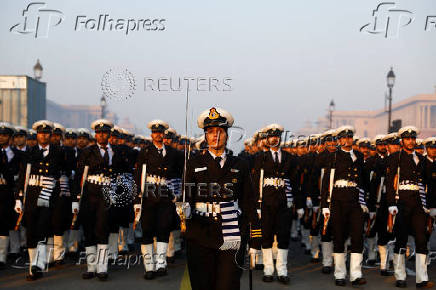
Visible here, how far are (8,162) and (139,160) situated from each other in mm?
2781

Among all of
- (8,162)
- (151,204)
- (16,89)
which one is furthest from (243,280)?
(16,89)

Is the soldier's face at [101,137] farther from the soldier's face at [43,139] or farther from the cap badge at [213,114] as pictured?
the cap badge at [213,114]

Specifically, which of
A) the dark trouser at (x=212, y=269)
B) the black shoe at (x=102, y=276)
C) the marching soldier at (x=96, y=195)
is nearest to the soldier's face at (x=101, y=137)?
the marching soldier at (x=96, y=195)

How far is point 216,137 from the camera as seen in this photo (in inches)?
230

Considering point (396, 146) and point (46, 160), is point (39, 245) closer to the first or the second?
point (46, 160)

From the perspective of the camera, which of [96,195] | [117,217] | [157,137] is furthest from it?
[117,217]

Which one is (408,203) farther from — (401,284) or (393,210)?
(401,284)

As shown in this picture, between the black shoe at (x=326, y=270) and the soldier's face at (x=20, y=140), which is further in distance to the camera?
the soldier's face at (x=20, y=140)

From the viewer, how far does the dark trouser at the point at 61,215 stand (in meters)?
10.7

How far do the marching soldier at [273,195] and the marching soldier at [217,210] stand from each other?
13.0 feet

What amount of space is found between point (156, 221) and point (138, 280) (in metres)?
1.15

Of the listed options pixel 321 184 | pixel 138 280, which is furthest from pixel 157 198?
pixel 321 184

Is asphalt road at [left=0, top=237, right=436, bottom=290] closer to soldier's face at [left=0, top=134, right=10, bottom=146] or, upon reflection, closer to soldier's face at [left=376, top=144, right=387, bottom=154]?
soldier's face at [left=0, top=134, right=10, bottom=146]

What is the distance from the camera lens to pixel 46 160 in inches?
379
